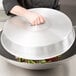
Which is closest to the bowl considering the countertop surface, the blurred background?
the countertop surface

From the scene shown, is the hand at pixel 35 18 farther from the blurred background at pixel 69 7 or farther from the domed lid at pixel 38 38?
the blurred background at pixel 69 7

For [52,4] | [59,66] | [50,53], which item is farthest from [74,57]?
[52,4]

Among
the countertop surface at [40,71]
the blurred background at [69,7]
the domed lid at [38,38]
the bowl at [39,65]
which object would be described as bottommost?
the blurred background at [69,7]

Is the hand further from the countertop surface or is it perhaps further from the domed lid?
the countertop surface

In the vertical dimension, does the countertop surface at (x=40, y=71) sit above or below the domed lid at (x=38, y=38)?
below

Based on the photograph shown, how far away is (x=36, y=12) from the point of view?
67 centimetres

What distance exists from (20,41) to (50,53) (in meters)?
0.09

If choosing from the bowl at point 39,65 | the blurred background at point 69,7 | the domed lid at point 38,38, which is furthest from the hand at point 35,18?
the blurred background at point 69,7

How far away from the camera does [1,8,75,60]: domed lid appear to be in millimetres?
558

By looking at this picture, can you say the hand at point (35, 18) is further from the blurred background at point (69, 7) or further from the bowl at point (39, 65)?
the blurred background at point (69, 7)

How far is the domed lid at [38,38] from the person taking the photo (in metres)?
0.56

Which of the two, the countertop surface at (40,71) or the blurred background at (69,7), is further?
the blurred background at (69,7)

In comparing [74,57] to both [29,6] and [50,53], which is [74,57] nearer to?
[50,53]

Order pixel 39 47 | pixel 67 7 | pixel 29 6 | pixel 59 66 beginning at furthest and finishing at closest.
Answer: pixel 67 7
pixel 29 6
pixel 59 66
pixel 39 47
